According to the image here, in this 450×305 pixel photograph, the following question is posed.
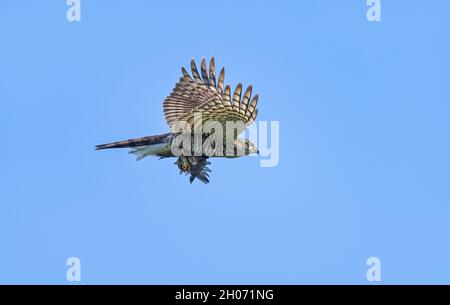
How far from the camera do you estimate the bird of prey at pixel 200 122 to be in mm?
A: 20598

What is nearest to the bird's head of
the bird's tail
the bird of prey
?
the bird of prey

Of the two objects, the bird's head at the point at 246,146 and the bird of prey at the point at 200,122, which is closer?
the bird of prey at the point at 200,122

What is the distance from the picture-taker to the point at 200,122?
2109 centimetres

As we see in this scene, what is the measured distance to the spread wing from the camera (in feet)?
67.1

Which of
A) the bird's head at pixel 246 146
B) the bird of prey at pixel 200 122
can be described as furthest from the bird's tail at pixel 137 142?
the bird's head at pixel 246 146

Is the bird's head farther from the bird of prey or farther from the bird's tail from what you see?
the bird's tail

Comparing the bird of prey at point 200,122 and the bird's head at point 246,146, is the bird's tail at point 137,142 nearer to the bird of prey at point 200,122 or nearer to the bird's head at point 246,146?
the bird of prey at point 200,122

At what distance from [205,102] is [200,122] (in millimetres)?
426

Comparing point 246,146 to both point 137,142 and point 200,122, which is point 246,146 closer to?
point 200,122

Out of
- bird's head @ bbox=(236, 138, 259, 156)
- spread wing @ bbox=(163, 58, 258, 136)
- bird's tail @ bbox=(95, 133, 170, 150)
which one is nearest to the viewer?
spread wing @ bbox=(163, 58, 258, 136)

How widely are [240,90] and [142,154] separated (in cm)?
261

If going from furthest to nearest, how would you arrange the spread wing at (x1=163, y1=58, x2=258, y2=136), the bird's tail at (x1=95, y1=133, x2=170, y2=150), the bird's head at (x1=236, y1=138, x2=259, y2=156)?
the bird's tail at (x1=95, y1=133, x2=170, y2=150)
the bird's head at (x1=236, y1=138, x2=259, y2=156)
the spread wing at (x1=163, y1=58, x2=258, y2=136)

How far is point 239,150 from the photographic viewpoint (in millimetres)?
21484
